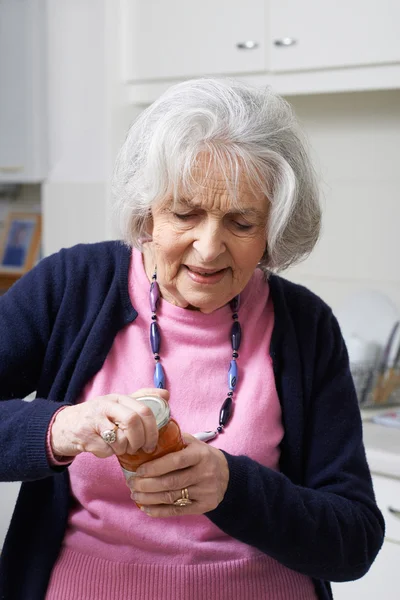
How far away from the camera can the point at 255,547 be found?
1212 millimetres

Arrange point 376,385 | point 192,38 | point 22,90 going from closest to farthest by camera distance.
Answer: point 376,385
point 192,38
point 22,90

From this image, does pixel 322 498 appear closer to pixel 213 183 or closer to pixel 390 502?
pixel 213 183

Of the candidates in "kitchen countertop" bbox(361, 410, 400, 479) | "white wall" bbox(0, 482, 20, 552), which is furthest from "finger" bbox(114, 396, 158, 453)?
"kitchen countertop" bbox(361, 410, 400, 479)

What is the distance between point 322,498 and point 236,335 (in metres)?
0.25

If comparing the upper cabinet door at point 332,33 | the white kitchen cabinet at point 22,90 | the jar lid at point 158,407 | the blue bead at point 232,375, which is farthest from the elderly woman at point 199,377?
the white kitchen cabinet at point 22,90

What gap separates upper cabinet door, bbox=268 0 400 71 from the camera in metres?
2.27

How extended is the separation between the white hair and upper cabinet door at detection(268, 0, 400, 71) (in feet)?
3.77

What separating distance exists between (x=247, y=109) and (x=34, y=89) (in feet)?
6.64

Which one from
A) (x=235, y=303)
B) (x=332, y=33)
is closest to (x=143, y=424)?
(x=235, y=303)

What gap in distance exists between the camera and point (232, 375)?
1280 millimetres

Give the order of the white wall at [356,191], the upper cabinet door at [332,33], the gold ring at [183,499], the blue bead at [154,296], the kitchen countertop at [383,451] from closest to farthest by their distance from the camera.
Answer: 1. the gold ring at [183,499]
2. the blue bead at [154,296]
3. the kitchen countertop at [383,451]
4. the upper cabinet door at [332,33]
5. the white wall at [356,191]

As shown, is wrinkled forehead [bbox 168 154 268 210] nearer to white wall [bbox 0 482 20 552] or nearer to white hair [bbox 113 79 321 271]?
white hair [bbox 113 79 321 271]

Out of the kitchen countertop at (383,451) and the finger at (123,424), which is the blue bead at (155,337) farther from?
the kitchen countertop at (383,451)

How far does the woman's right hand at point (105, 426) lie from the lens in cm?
96
